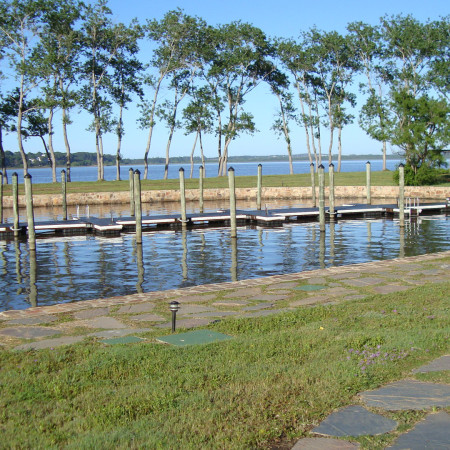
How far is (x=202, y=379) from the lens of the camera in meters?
5.12

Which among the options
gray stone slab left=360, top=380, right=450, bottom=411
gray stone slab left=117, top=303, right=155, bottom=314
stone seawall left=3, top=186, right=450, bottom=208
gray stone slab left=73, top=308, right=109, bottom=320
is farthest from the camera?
stone seawall left=3, top=186, right=450, bottom=208

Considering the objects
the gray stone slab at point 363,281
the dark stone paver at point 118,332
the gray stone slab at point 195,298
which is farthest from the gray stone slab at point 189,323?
the gray stone slab at point 363,281

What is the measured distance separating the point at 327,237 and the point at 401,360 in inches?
672

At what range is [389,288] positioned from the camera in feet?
32.0

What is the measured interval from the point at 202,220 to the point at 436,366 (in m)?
22.3

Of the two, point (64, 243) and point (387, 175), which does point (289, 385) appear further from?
point (387, 175)

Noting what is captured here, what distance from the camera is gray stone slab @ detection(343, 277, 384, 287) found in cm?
1023

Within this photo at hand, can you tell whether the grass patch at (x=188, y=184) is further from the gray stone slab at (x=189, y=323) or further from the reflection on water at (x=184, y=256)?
the gray stone slab at (x=189, y=323)

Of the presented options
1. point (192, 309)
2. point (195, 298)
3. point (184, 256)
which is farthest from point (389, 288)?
point (184, 256)

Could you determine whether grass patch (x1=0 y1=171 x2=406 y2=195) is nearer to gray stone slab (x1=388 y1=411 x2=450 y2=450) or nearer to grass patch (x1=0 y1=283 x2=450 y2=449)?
grass patch (x1=0 y1=283 x2=450 y2=449)

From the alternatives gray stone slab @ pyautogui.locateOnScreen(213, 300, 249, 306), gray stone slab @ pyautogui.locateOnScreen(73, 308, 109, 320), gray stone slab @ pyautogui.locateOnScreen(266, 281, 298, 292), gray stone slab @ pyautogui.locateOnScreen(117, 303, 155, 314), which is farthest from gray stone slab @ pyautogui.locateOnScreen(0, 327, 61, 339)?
gray stone slab @ pyautogui.locateOnScreen(266, 281, 298, 292)

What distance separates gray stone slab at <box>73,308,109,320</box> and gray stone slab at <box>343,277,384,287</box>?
13.4 feet

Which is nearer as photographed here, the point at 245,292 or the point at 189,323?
the point at 189,323

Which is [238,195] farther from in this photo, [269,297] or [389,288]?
[269,297]
